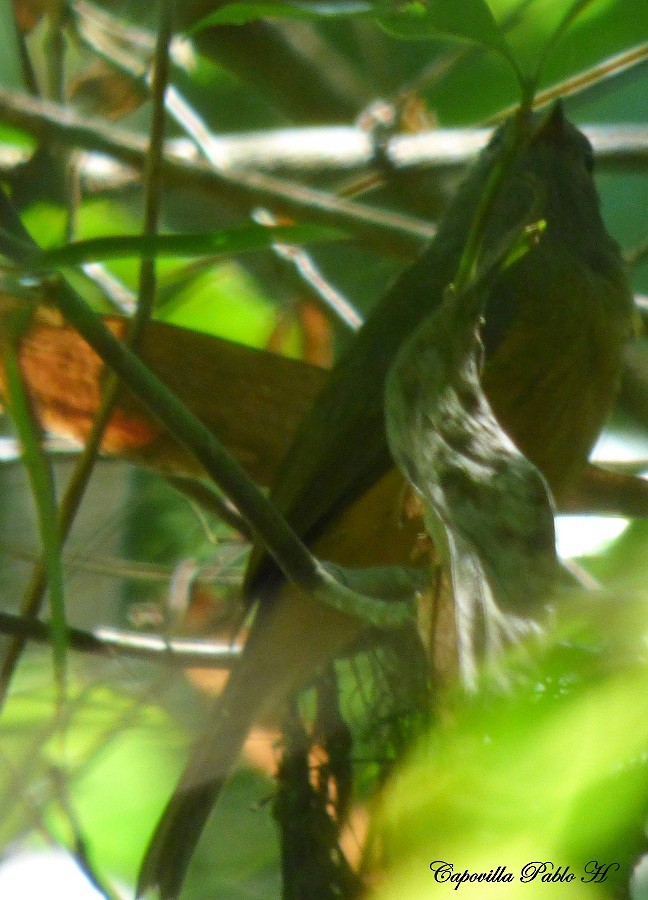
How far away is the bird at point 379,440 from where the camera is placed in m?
2.28

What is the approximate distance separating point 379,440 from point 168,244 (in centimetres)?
110

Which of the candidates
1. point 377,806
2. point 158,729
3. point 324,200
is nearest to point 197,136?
point 324,200

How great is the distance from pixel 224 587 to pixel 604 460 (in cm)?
99

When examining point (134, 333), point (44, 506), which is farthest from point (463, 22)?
point (134, 333)

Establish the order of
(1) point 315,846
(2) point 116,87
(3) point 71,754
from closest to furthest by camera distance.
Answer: (1) point 315,846, (3) point 71,754, (2) point 116,87

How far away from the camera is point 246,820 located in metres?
2.43

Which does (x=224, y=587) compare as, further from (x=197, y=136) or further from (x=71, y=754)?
(x=197, y=136)

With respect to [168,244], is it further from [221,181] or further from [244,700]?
[221,181]

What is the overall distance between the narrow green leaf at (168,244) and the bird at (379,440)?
101 cm

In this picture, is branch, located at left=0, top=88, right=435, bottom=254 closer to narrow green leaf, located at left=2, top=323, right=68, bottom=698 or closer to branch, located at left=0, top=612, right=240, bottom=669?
branch, located at left=0, top=612, right=240, bottom=669

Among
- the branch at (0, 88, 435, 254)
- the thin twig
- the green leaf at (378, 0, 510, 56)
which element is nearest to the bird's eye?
the branch at (0, 88, 435, 254)

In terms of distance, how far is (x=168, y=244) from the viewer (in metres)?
1.25

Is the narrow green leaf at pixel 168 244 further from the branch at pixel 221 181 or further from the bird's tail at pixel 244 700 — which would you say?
the branch at pixel 221 181

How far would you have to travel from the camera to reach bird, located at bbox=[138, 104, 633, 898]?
2.28 metres
